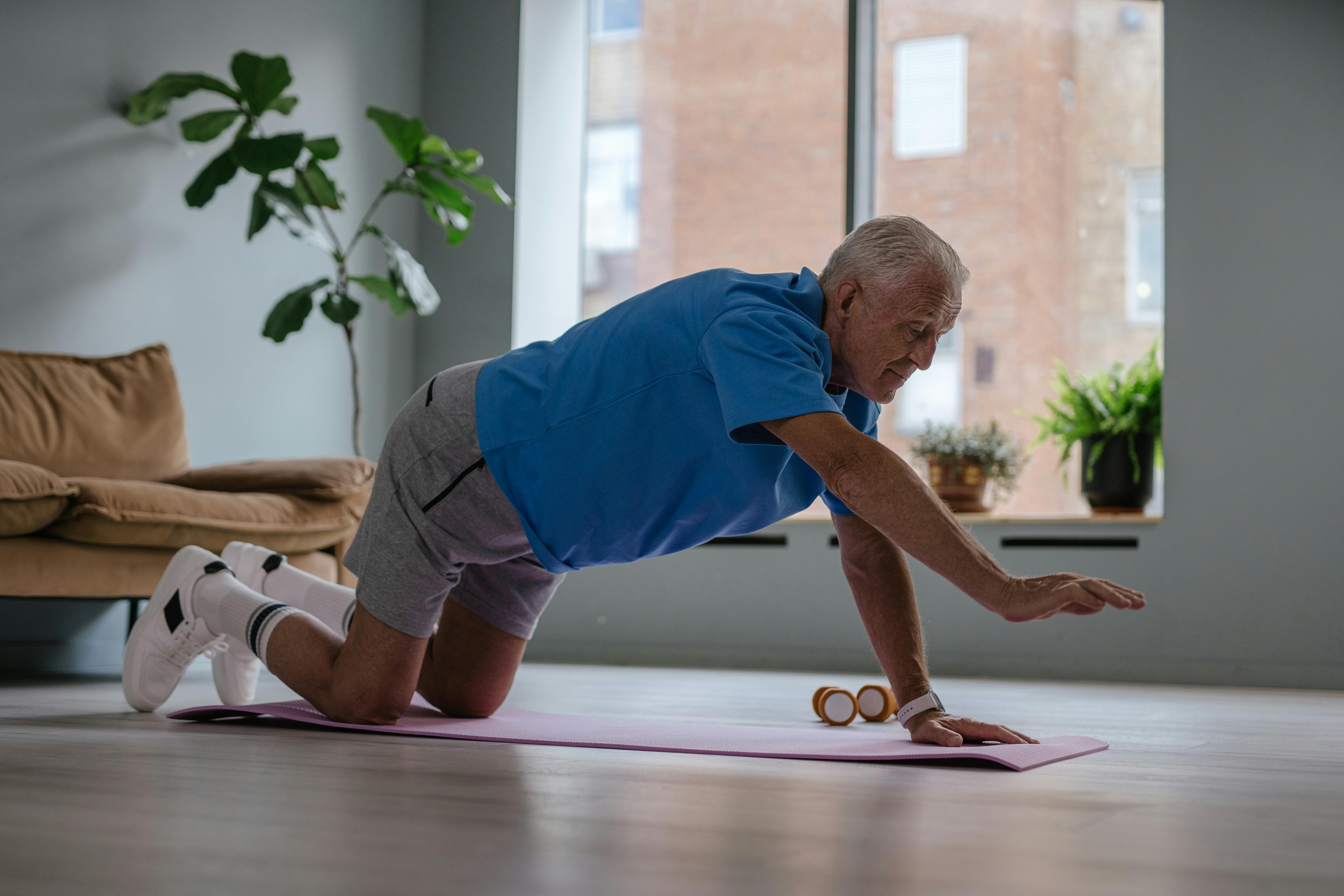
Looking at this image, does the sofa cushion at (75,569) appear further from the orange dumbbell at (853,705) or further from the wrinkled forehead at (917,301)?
the wrinkled forehead at (917,301)

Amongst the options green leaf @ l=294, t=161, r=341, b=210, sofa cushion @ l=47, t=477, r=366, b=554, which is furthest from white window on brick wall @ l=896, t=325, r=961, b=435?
sofa cushion @ l=47, t=477, r=366, b=554

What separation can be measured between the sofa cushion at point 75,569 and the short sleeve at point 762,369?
1.80m

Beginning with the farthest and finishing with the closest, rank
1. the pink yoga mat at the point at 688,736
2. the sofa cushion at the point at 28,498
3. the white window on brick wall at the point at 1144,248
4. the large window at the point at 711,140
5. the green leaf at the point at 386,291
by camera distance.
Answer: the large window at the point at 711,140 → the white window on brick wall at the point at 1144,248 → the green leaf at the point at 386,291 → the sofa cushion at the point at 28,498 → the pink yoga mat at the point at 688,736

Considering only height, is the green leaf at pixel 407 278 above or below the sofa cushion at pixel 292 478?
above

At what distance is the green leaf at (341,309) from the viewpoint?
4.18 metres

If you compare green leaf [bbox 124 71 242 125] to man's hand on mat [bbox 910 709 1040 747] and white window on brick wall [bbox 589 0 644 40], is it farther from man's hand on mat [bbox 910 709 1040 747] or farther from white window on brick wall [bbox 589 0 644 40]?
man's hand on mat [bbox 910 709 1040 747]

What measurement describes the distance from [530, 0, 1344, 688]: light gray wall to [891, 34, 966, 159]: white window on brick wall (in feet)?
2.92

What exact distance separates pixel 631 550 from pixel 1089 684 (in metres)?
2.45

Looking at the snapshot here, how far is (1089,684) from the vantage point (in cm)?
372

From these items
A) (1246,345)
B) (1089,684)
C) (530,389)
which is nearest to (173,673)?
(530,389)

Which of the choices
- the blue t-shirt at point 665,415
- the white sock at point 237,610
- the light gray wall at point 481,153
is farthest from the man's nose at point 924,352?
the light gray wall at point 481,153

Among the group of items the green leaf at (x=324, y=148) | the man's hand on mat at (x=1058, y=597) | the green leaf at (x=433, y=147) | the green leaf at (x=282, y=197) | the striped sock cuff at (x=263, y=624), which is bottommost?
the striped sock cuff at (x=263, y=624)

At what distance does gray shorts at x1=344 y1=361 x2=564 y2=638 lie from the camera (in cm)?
178

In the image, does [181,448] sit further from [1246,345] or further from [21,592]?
[1246,345]
